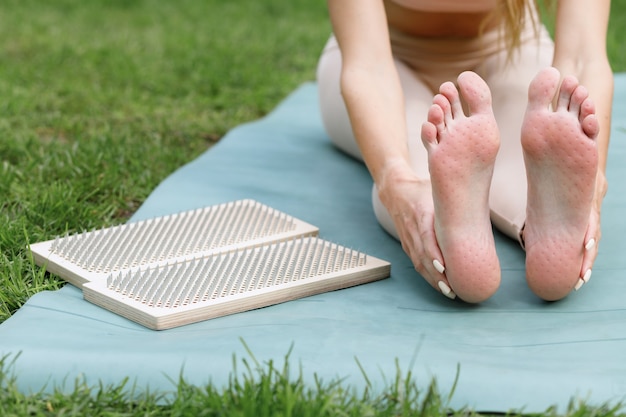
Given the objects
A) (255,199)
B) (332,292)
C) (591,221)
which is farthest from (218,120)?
(591,221)

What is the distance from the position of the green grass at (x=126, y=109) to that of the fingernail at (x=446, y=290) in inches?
14.6

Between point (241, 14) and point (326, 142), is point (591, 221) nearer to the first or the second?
point (326, 142)

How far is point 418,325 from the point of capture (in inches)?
67.1

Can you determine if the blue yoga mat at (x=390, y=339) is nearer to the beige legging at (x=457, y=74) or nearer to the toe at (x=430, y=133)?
the beige legging at (x=457, y=74)

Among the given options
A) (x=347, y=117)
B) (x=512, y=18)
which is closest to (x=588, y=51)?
(x=512, y=18)

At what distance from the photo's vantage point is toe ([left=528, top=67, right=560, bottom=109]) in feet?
5.26

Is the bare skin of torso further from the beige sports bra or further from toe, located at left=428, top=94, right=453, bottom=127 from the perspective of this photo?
toe, located at left=428, top=94, right=453, bottom=127

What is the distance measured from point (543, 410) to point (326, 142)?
1.75 meters

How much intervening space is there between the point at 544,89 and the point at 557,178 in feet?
0.50

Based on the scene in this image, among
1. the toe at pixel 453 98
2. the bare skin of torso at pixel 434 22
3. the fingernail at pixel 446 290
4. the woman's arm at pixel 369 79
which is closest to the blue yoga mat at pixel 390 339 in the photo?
the fingernail at pixel 446 290

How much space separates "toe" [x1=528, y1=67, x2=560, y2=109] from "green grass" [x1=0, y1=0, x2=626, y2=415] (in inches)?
20.7

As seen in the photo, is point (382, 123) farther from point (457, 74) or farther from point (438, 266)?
point (457, 74)

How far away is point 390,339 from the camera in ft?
5.28

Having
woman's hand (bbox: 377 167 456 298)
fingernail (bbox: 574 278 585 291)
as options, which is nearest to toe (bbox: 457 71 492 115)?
woman's hand (bbox: 377 167 456 298)
